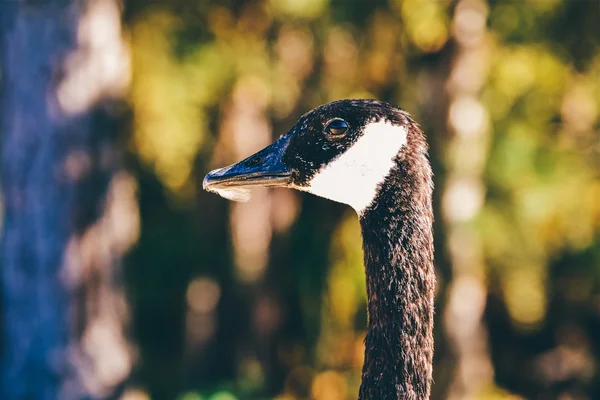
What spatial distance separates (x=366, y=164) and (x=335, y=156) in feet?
0.46

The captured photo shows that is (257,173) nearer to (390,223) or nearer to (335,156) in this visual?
(335,156)

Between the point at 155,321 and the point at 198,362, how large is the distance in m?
3.46

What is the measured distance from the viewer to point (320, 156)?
8.59ft

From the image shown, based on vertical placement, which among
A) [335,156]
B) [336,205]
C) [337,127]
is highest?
[337,127]

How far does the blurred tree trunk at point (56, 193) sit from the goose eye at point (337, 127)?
275 cm

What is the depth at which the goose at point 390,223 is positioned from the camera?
249 centimetres

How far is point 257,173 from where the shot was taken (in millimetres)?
2637

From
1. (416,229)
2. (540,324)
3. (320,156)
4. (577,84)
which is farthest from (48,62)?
(540,324)

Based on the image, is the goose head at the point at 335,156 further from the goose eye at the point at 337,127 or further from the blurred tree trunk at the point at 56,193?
the blurred tree trunk at the point at 56,193

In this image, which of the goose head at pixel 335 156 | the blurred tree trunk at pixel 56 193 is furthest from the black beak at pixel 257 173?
the blurred tree trunk at pixel 56 193

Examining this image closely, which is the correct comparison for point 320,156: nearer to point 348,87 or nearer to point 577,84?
point 348,87

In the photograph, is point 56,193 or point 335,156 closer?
point 335,156

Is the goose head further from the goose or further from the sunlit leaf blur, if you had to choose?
the sunlit leaf blur

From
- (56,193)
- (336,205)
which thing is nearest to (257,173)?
(56,193)
